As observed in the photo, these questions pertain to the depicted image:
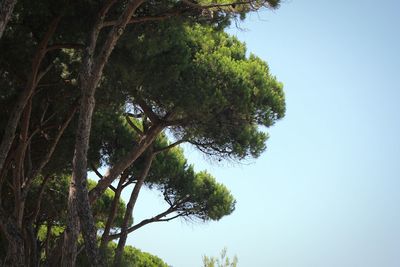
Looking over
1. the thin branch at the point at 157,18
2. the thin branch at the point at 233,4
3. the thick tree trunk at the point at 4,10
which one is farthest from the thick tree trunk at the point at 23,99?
the thick tree trunk at the point at 4,10

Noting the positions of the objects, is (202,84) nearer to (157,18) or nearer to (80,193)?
(157,18)

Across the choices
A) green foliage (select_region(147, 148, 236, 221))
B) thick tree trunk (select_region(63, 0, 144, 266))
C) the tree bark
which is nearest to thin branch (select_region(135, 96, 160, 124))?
green foliage (select_region(147, 148, 236, 221))

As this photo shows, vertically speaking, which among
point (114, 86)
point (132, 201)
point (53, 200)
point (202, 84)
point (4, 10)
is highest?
point (53, 200)

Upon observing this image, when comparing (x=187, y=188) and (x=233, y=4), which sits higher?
(x=187, y=188)

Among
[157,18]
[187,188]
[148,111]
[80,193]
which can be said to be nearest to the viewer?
[80,193]

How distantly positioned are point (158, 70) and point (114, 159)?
338cm

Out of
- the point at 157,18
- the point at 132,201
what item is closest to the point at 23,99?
the point at 157,18

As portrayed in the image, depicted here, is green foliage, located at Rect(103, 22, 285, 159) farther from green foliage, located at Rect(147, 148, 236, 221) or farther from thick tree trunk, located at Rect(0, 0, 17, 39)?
thick tree trunk, located at Rect(0, 0, 17, 39)

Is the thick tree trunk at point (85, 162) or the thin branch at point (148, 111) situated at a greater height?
the thin branch at point (148, 111)

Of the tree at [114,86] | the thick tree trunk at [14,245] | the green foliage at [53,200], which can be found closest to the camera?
the tree at [114,86]

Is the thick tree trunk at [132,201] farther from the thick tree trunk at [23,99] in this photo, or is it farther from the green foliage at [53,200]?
the thick tree trunk at [23,99]

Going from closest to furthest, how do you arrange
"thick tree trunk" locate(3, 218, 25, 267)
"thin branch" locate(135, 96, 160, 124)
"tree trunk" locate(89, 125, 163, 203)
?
"thick tree trunk" locate(3, 218, 25, 267)
"tree trunk" locate(89, 125, 163, 203)
"thin branch" locate(135, 96, 160, 124)

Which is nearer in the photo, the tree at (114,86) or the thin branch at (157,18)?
the tree at (114,86)

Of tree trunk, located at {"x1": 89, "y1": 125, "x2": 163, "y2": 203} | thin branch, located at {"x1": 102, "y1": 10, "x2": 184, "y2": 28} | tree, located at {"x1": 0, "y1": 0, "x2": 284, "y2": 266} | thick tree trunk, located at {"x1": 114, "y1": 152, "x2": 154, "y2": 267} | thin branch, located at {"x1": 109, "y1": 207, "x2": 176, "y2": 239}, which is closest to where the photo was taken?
tree, located at {"x1": 0, "y1": 0, "x2": 284, "y2": 266}
